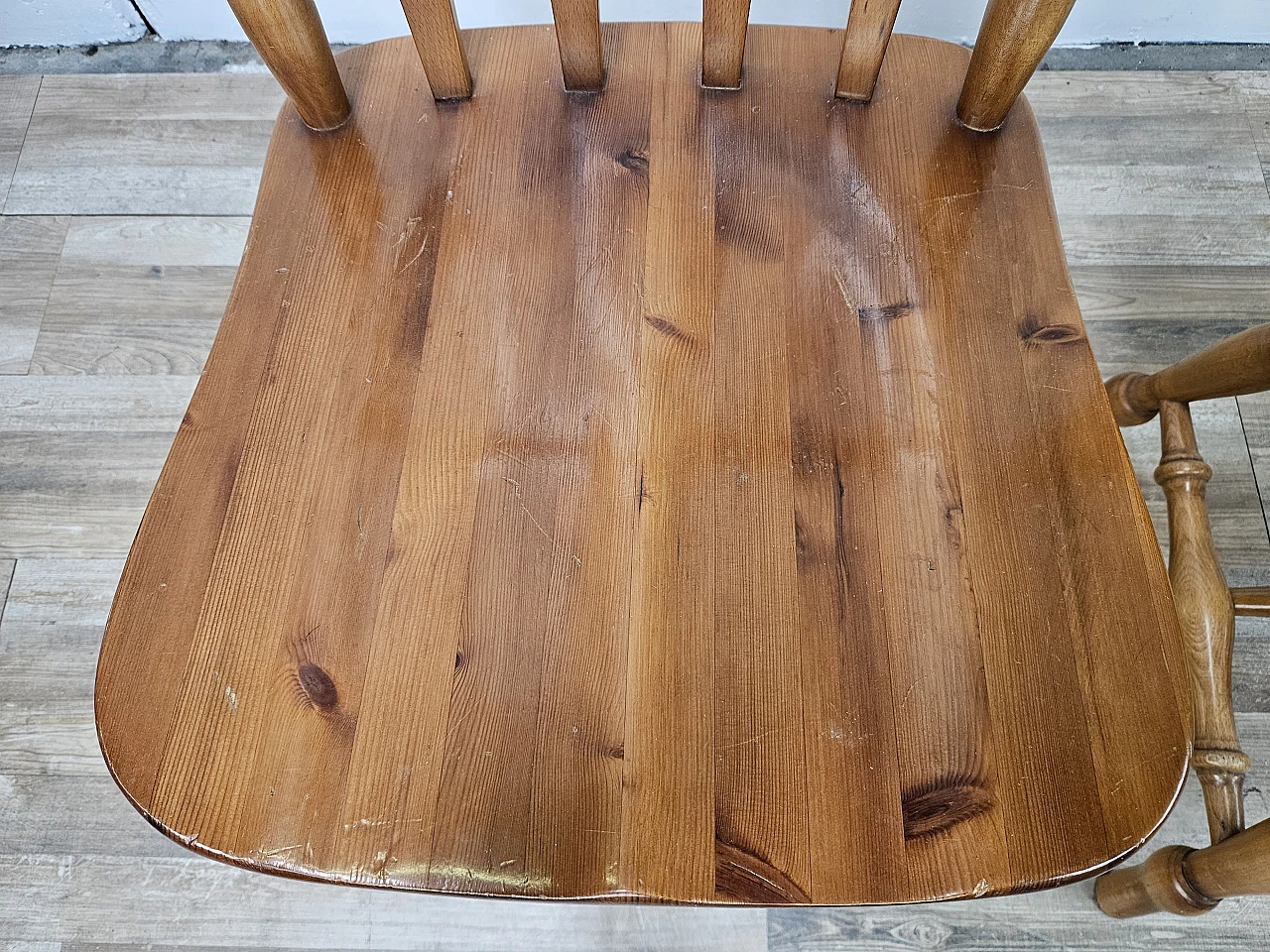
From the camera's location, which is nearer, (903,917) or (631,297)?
(631,297)

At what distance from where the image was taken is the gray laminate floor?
0.93 meters

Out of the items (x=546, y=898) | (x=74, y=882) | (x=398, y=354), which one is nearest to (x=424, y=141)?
(x=398, y=354)

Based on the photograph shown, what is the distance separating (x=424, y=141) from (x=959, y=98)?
0.39 m

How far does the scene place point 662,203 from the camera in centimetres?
66

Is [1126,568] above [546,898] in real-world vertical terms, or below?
above

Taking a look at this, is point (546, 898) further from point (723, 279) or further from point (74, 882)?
point (74, 882)

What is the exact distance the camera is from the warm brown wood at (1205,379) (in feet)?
2.02

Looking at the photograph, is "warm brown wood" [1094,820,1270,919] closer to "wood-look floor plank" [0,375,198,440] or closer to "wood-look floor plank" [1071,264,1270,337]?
"wood-look floor plank" [1071,264,1270,337]

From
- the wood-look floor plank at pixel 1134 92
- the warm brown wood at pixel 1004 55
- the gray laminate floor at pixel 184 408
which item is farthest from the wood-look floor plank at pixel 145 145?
the wood-look floor plank at pixel 1134 92

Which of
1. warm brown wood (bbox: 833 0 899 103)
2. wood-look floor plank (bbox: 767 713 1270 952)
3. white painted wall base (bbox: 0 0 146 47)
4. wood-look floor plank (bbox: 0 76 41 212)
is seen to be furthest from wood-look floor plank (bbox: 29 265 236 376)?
wood-look floor plank (bbox: 767 713 1270 952)

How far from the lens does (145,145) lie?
1292 mm

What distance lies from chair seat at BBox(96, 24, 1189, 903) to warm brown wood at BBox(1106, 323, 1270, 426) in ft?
0.38

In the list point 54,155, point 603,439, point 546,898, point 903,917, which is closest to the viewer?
point 546,898

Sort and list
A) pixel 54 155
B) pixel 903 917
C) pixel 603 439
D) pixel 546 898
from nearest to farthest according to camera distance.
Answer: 1. pixel 546 898
2. pixel 603 439
3. pixel 903 917
4. pixel 54 155
